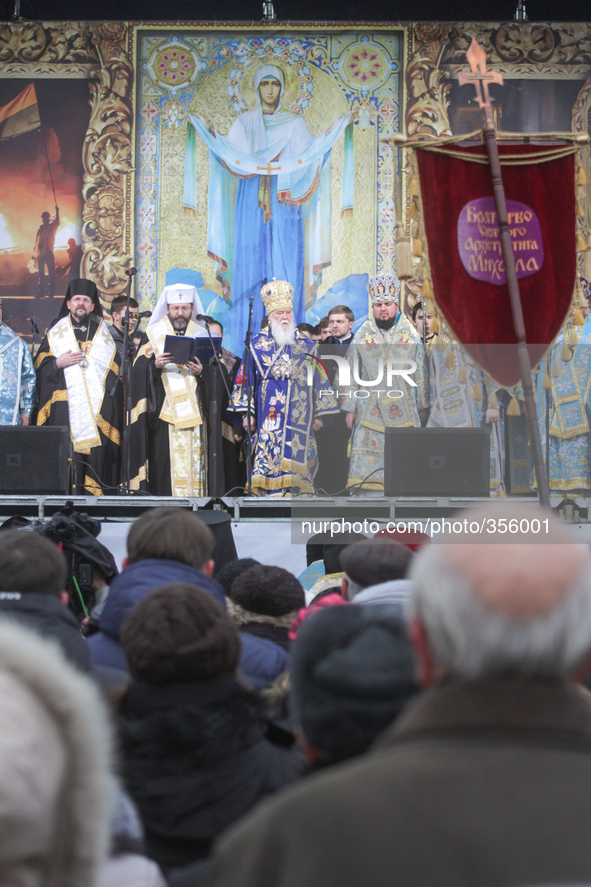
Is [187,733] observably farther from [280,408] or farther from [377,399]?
[280,408]

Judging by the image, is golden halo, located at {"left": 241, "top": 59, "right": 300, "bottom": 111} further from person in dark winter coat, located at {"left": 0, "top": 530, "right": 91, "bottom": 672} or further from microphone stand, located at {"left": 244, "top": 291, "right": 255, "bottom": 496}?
person in dark winter coat, located at {"left": 0, "top": 530, "right": 91, "bottom": 672}

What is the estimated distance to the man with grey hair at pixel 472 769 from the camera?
65 cm

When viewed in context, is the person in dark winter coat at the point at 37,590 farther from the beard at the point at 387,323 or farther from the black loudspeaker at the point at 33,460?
the beard at the point at 387,323

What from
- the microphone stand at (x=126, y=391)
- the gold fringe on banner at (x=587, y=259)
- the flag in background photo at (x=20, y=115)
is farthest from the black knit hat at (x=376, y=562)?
the flag in background photo at (x=20, y=115)

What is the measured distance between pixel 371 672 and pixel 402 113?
975 centimetres

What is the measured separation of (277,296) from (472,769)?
818cm

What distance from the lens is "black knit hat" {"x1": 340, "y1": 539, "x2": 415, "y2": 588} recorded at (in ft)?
6.98

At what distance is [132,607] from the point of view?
184 centimetres

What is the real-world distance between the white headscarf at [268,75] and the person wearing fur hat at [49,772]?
33.5 feet

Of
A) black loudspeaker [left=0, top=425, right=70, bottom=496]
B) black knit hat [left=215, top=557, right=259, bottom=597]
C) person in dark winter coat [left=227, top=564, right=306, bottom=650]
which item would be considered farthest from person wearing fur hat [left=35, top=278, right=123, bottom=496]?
person in dark winter coat [left=227, top=564, right=306, bottom=650]

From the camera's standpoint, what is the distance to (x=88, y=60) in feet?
32.5

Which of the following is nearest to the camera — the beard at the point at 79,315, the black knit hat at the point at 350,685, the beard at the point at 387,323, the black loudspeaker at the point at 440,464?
the black knit hat at the point at 350,685

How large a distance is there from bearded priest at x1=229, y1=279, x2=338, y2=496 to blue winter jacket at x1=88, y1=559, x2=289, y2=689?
506 cm

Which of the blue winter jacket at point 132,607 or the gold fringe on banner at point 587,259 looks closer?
the blue winter jacket at point 132,607
